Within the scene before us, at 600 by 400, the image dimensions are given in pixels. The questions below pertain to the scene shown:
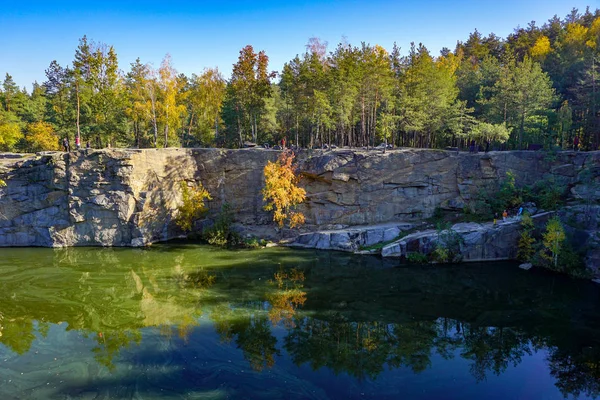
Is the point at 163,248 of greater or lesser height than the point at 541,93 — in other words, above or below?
below

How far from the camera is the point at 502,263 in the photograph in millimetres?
27734

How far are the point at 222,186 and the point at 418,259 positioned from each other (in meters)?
19.3

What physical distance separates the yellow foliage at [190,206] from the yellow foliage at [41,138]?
1753cm

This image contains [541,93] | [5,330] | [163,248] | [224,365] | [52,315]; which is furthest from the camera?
[541,93]

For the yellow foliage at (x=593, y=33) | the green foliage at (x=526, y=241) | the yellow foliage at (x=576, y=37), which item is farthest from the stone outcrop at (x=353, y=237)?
the yellow foliage at (x=593, y=33)

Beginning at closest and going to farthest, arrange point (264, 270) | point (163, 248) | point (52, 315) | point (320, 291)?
point (52, 315), point (320, 291), point (264, 270), point (163, 248)

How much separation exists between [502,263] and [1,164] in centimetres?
4141

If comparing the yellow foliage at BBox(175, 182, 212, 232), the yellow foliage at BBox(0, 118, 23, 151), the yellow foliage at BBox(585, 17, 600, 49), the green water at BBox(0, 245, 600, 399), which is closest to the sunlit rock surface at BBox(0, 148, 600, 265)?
the yellow foliage at BBox(175, 182, 212, 232)

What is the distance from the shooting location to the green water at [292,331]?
44.5ft

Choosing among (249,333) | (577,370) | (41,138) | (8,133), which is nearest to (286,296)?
(249,333)

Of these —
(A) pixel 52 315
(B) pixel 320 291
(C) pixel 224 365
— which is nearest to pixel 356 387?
(C) pixel 224 365

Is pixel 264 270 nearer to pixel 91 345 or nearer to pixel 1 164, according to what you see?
pixel 91 345

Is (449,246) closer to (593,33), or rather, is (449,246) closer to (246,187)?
(246,187)

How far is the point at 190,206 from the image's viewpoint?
113 ft
